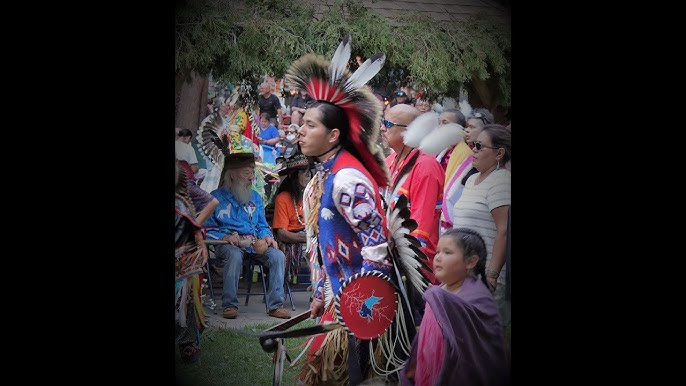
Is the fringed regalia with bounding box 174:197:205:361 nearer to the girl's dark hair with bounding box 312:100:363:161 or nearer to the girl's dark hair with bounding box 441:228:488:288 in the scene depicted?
the girl's dark hair with bounding box 312:100:363:161

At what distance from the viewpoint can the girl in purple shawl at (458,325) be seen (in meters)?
5.43

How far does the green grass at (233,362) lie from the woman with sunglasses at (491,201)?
39.9 inches

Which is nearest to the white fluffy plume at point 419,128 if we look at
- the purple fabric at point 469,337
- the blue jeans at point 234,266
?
the purple fabric at point 469,337

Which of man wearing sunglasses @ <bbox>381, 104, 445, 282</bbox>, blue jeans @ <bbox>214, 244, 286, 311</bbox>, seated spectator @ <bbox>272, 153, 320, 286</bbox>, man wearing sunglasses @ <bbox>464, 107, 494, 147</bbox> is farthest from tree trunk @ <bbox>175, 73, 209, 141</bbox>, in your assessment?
man wearing sunglasses @ <bbox>464, 107, 494, 147</bbox>

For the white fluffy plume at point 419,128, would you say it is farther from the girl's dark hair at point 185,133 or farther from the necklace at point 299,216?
the girl's dark hair at point 185,133

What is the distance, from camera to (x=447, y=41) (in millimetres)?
5551

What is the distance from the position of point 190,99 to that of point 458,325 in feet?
6.03

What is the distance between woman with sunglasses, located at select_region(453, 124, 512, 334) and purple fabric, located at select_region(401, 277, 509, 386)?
0.09 meters

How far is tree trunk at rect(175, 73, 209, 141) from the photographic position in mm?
5352

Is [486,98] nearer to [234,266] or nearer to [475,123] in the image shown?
[475,123]

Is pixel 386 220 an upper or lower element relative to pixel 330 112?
lower

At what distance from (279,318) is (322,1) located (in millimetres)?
1693
